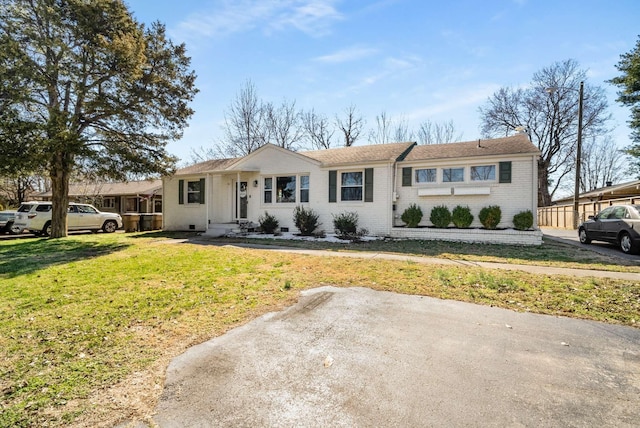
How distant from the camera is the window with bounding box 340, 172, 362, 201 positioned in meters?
13.9

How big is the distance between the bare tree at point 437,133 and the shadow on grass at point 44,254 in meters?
29.4

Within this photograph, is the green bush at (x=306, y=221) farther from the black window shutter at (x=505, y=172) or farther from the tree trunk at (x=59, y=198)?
the tree trunk at (x=59, y=198)

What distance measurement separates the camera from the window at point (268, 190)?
51.4 feet

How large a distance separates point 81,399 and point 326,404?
187 centimetres

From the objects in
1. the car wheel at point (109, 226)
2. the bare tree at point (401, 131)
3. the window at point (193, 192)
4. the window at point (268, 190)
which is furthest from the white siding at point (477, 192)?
the bare tree at point (401, 131)

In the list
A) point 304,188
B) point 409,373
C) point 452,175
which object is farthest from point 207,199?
point 409,373

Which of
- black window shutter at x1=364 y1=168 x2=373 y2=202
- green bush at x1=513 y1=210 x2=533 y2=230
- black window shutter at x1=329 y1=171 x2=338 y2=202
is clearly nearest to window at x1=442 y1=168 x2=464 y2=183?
green bush at x1=513 y1=210 x2=533 y2=230

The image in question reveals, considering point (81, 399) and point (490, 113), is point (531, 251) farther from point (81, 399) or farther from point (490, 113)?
point (490, 113)

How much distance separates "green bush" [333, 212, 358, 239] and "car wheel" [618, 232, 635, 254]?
8.56 metres

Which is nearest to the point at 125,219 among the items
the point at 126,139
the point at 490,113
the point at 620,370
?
the point at 126,139

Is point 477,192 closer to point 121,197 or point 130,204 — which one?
point 130,204

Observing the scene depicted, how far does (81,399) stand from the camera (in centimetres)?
251

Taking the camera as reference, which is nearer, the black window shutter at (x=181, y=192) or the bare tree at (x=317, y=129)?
the black window shutter at (x=181, y=192)

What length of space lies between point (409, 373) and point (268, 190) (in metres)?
13.5
